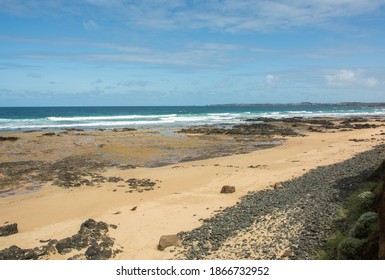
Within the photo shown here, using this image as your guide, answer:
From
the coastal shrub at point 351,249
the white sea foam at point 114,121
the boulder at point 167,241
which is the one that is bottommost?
the boulder at point 167,241

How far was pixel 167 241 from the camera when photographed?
7324 mm

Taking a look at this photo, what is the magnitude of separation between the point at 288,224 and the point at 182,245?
2330 millimetres

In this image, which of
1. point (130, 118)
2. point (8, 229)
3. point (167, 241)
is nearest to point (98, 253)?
point (167, 241)

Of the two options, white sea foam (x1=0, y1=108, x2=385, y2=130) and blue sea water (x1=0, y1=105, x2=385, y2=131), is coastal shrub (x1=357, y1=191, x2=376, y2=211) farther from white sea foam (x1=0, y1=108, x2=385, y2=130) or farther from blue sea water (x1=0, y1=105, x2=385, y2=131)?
white sea foam (x1=0, y1=108, x2=385, y2=130)

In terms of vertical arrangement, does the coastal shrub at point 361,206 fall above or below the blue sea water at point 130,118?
below

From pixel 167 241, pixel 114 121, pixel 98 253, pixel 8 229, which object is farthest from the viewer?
pixel 114 121

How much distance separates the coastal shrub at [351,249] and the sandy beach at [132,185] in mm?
1921

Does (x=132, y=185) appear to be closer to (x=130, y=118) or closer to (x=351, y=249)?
(x=351, y=249)

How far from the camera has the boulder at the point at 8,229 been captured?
28.7ft

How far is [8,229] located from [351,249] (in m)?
7.88

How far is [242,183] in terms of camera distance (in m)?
13.0

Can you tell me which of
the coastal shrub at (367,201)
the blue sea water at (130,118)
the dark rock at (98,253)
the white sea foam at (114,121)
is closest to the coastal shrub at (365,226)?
the coastal shrub at (367,201)

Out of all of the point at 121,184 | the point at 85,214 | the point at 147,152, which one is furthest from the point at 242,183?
the point at 147,152

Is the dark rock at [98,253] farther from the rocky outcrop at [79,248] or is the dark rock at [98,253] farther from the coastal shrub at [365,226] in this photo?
the coastal shrub at [365,226]
